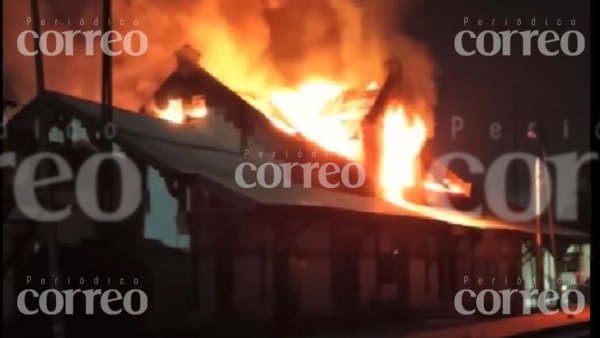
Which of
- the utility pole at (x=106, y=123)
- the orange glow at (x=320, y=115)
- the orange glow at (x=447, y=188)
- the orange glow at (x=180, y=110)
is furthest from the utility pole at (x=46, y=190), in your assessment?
the orange glow at (x=447, y=188)

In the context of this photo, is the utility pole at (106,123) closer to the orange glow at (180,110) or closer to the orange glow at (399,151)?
the orange glow at (180,110)

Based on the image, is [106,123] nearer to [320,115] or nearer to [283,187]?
[283,187]

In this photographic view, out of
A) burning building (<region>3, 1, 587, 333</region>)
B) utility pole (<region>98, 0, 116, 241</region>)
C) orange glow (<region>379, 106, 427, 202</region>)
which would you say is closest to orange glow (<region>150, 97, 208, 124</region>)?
burning building (<region>3, 1, 587, 333</region>)

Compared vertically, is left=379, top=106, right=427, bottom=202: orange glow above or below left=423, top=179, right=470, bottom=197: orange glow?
above

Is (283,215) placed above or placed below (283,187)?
below

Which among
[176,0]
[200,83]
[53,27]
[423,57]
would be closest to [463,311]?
[423,57]

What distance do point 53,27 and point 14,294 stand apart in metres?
1.03

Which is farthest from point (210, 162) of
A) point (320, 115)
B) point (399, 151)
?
point (399, 151)

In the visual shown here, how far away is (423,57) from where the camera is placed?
3363 millimetres

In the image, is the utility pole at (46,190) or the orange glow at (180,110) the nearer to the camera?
the utility pole at (46,190)

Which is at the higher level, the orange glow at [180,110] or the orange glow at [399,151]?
the orange glow at [180,110]

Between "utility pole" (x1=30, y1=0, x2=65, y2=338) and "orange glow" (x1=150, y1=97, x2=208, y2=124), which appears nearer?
"utility pole" (x1=30, y1=0, x2=65, y2=338)

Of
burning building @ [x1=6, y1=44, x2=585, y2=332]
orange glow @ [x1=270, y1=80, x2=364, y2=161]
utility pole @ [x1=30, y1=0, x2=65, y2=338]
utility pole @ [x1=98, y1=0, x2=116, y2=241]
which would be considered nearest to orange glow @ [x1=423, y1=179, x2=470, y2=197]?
burning building @ [x1=6, y1=44, x2=585, y2=332]

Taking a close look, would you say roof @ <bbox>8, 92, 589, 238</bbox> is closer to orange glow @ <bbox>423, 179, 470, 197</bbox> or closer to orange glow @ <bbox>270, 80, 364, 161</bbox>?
orange glow @ <bbox>423, 179, 470, 197</bbox>
